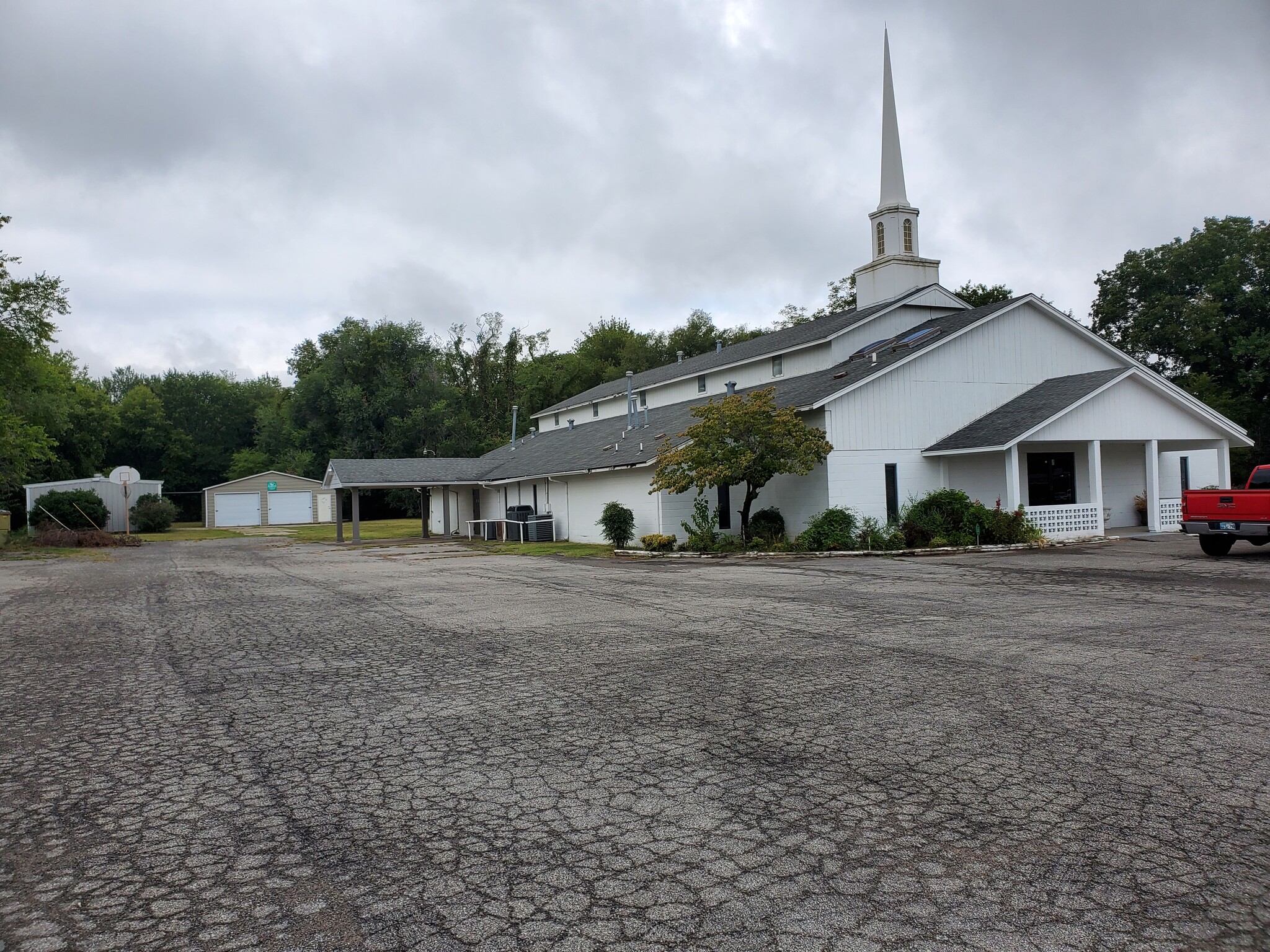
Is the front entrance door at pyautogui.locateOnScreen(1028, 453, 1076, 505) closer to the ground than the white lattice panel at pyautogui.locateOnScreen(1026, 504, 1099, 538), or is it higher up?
higher up

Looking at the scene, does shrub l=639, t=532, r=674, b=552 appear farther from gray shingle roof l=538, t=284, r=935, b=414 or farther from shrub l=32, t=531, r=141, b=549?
shrub l=32, t=531, r=141, b=549

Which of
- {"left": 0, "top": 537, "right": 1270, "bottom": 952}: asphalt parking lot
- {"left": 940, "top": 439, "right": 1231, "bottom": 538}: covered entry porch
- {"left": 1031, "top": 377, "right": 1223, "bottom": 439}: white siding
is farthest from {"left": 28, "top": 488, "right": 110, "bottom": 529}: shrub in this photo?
{"left": 1031, "top": 377, "right": 1223, "bottom": 439}: white siding

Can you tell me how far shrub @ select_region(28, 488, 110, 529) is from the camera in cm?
4250

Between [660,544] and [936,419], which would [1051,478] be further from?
[660,544]

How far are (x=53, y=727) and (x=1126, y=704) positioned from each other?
746cm

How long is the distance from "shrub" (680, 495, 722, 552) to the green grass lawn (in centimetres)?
226

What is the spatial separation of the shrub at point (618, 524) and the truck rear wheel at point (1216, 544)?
551 inches

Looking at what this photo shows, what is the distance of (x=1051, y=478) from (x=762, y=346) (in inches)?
435

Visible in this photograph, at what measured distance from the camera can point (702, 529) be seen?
2395cm

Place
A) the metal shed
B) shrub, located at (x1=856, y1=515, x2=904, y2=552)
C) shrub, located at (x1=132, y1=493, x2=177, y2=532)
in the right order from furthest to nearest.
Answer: shrub, located at (x1=132, y1=493, x2=177, y2=532) < the metal shed < shrub, located at (x1=856, y1=515, x2=904, y2=552)

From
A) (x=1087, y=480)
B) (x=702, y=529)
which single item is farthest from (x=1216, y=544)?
(x=702, y=529)

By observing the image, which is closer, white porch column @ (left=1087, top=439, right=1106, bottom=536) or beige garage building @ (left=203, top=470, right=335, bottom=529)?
white porch column @ (left=1087, top=439, right=1106, bottom=536)

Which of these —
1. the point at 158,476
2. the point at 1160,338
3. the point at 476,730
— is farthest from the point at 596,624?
the point at 158,476

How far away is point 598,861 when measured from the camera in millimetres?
3754
